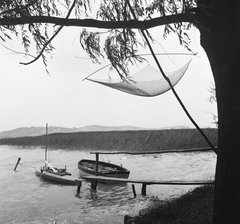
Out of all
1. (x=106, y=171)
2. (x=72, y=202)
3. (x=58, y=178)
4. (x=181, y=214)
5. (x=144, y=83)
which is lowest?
(x=72, y=202)

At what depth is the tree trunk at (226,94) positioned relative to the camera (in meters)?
2.84

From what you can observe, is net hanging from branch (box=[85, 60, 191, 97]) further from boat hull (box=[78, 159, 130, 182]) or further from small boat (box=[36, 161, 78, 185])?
small boat (box=[36, 161, 78, 185])

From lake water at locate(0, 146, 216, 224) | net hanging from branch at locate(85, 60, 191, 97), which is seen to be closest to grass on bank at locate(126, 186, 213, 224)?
lake water at locate(0, 146, 216, 224)

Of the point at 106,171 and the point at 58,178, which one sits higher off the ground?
the point at 106,171

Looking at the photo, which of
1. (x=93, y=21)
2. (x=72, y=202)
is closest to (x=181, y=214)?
(x=93, y=21)

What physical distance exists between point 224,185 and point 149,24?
1.98 metres

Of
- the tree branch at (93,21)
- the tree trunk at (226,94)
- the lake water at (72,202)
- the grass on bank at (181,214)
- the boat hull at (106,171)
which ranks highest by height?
the tree branch at (93,21)

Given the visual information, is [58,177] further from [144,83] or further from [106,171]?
[144,83]

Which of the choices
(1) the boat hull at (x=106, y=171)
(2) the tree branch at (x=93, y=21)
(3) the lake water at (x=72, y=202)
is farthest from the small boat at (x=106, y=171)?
(2) the tree branch at (x=93, y=21)

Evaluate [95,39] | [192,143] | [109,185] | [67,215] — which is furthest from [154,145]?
[95,39]

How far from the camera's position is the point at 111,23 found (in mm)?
3107

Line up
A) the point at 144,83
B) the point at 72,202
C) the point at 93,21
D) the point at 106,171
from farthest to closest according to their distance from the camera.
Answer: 1. the point at 106,171
2. the point at 72,202
3. the point at 144,83
4. the point at 93,21

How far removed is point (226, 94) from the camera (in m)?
2.90

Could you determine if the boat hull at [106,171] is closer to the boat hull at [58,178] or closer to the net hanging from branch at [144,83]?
the boat hull at [58,178]
